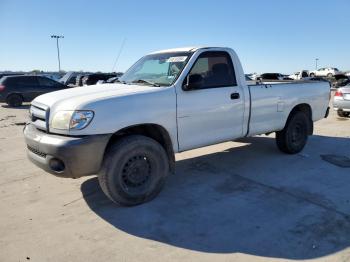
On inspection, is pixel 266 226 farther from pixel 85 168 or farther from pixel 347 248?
pixel 85 168

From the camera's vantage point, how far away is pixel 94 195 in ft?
16.6

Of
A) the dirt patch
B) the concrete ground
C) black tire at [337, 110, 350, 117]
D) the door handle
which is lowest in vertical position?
the concrete ground

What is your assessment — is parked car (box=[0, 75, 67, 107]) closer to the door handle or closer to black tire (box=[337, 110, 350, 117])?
black tire (box=[337, 110, 350, 117])

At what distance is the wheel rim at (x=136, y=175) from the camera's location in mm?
4520

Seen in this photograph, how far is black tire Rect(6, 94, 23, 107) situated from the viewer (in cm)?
1844

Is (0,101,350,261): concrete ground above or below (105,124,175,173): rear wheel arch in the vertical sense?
below

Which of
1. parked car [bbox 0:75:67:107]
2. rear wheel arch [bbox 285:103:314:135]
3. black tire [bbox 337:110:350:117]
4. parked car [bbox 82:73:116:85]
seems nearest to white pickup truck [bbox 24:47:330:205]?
rear wheel arch [bbox 285:103:314:135]

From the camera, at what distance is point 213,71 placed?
5.53 metres

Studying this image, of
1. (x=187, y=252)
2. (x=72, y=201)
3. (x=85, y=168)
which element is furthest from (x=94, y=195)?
(x=187, y=252)

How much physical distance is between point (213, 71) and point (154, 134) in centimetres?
142

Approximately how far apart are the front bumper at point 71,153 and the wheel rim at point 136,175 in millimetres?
393

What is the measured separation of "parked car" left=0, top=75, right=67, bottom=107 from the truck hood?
49.6 feet

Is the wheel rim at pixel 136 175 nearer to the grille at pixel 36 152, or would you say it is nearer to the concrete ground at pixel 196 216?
the concrete ground at pixel 196 216

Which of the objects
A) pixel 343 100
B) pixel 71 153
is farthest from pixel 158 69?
pixel 343 100
